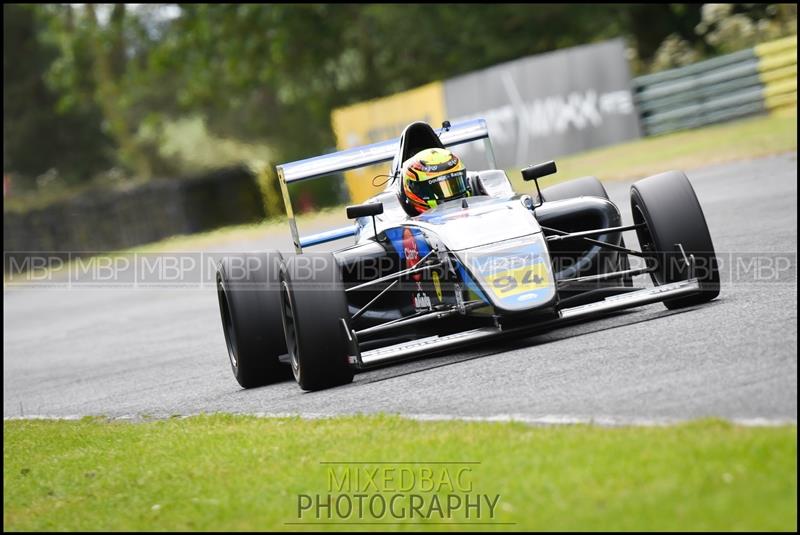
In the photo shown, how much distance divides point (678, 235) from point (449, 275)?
61.6 inches

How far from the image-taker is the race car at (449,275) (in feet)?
26.9

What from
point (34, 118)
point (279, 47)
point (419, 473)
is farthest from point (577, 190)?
point (34, 118)

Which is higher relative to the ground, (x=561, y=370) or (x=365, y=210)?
(x=365, y=210)

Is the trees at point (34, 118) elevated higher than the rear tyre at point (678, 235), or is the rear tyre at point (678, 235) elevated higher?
the trees at point (34, 118)

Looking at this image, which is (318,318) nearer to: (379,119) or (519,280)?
(519,280)

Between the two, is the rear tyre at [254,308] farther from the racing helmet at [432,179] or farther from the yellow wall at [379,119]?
the yellow wall at [379,119]

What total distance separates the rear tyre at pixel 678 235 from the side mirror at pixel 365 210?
1852mm

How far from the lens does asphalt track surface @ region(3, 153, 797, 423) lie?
20.7 feet

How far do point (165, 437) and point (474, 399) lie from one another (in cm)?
195

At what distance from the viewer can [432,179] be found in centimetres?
966

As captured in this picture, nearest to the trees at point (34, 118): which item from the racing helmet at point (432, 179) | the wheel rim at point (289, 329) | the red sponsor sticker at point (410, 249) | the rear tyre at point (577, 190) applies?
the rear tyre at point (577, 190)

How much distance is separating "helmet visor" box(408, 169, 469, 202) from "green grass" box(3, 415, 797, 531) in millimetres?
2499

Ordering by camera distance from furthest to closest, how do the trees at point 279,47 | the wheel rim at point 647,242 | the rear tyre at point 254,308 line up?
the trees at point 279,47 < the rear tyre at point 254,308 < the wheel rim at point 647,242

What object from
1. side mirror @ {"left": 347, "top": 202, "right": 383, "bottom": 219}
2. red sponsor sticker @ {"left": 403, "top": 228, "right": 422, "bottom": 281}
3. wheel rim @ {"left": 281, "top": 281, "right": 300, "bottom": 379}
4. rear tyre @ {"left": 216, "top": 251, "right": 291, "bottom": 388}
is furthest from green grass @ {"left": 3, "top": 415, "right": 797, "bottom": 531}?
red sponsor sticker @ {"left": 403, "top": 228, "right": 422, "bottom": 281}
